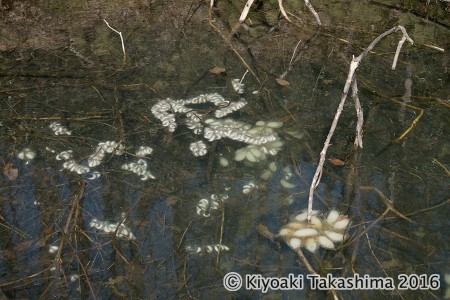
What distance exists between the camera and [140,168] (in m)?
3.29

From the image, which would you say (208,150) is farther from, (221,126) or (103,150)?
(103,150)

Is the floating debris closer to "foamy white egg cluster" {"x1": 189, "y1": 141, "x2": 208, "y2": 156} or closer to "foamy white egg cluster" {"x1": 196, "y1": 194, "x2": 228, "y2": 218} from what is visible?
"foamy white egg cluster" {"x1": 189, "y1": 141, "x2": 208, "y2": 156}

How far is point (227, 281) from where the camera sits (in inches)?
106

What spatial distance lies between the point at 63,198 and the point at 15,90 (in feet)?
3.69

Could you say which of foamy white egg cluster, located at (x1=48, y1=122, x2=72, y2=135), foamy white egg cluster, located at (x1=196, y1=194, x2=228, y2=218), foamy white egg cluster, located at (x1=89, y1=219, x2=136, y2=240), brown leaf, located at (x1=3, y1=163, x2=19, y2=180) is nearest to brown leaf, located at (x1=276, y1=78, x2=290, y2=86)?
foamy white egg cluster, located at (x1=196, y1=194, x2=228, y2=218)

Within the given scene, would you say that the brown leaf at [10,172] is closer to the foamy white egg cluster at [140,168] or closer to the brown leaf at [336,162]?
the foamy white egg cluster at [140,168]

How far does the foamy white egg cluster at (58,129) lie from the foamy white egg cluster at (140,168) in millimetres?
482

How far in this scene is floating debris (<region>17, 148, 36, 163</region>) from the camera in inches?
132

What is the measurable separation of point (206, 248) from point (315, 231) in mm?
539


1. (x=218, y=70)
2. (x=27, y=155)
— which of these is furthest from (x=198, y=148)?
(x=27, y=155)

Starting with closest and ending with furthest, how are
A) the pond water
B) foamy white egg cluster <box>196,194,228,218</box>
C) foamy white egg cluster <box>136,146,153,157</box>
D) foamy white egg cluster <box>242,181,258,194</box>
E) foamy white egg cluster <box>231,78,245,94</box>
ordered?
1. the pond water
2. foamy white egg cluster <box>196,194,228,218</box>
3. foamy white egg cluster <box>242,181,258,194</box>
4. foamy white egg cluster <box>136,146,153,157</box>
5. foamy white egg cluster <box>231,78,245,94</box>

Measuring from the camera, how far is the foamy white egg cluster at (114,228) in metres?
2.90

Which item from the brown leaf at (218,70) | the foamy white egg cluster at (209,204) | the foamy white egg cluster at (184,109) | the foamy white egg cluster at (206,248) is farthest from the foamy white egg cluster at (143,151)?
the brown leaf at (218,70)

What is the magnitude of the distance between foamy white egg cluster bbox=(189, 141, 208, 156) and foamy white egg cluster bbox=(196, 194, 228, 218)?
0.35 meters
